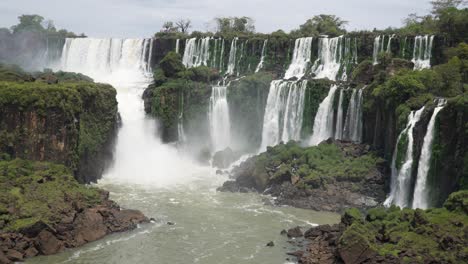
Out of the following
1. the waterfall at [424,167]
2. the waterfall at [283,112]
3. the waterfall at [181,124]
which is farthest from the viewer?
the waterfall at [181,124]

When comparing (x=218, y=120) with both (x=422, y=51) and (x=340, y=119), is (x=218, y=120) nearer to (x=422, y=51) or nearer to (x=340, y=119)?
(x=340, y=119)

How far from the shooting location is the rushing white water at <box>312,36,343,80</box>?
2122 inches

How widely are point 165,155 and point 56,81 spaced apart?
1205cm

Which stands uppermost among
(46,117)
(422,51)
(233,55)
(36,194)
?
(422,51)

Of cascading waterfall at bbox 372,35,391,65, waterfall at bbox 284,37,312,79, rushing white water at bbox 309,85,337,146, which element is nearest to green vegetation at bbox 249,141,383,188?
rushing white water at bbox 309,85,337,146

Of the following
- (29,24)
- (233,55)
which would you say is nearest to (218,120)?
(233,55)

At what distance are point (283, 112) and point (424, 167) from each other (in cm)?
1742

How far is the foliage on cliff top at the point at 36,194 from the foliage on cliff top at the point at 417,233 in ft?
45.8

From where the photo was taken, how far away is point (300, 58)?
2238 inches

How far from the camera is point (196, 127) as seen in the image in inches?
2015

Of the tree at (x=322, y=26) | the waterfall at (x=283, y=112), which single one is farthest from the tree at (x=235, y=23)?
the waterfall at (x=283, y=112)

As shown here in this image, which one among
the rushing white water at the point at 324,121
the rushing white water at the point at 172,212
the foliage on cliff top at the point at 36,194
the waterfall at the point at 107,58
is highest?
the waterfall at the point at 107,58

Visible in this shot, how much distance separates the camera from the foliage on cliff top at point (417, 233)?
23.5 metres

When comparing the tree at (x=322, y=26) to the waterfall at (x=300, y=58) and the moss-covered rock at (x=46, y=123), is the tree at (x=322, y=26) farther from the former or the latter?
the moss-covered rock at (x=46, y=123)
